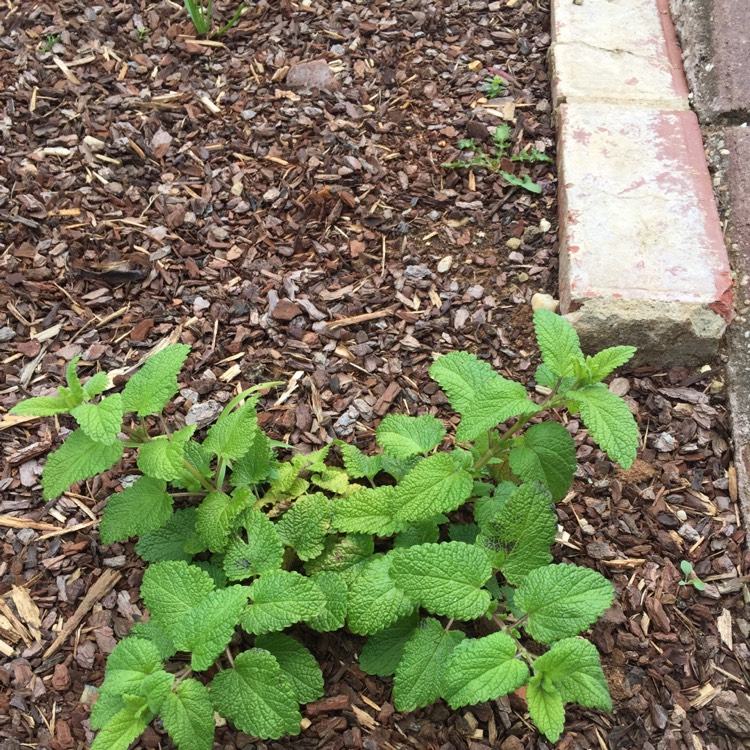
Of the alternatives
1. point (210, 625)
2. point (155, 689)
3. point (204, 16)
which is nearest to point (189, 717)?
point (155, 689)

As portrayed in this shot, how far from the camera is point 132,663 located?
5.32ft

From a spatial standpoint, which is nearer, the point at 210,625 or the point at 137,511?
the point at 210,625

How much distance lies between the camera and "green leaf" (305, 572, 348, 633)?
1.77 meters

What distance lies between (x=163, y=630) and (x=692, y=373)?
1761 millimetres

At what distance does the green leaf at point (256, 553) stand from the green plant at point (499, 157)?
164 centimetres

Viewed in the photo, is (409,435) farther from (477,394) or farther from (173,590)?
(173,590)

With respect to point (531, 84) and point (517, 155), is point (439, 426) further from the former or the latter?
point (531, 84)

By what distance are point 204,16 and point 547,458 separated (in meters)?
2.45

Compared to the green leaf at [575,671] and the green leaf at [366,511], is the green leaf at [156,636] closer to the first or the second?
the green leaf at [366,511]

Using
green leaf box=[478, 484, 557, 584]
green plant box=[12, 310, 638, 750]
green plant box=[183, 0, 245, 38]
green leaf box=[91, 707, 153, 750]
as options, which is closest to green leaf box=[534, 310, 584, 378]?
green plant box=[12, 310, 638, 750]

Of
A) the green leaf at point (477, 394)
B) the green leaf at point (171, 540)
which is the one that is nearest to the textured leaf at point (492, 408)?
the green leaf at point (477, 394)

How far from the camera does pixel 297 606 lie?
1.65m

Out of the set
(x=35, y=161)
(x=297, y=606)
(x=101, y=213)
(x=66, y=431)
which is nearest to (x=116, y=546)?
(x=66, y=431)

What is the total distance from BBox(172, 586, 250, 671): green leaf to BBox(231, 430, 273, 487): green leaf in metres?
Result: 0.40
